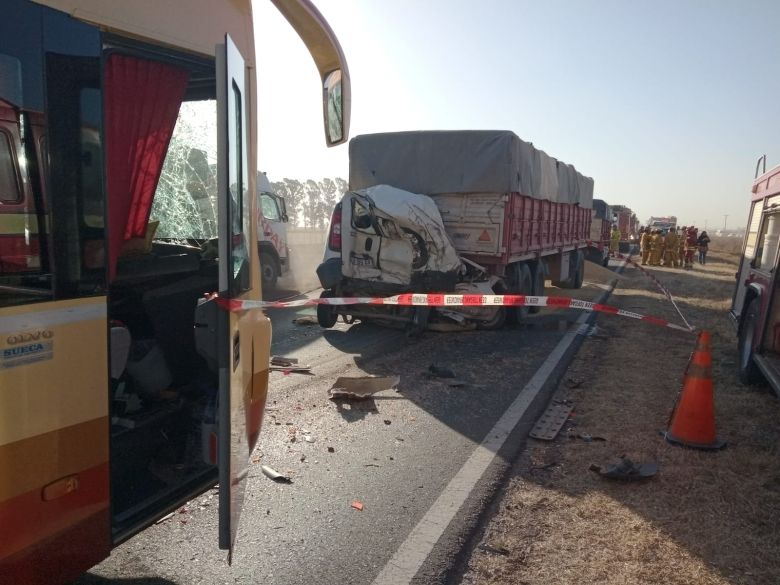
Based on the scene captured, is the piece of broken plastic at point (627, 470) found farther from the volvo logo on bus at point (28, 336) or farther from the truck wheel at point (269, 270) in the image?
the truck wheel at point (269, 270)

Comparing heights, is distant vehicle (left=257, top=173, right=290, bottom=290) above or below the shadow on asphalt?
above

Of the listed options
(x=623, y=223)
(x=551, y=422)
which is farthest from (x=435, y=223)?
(x=623, y=223)

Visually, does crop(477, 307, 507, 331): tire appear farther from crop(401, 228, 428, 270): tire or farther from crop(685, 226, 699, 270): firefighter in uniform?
crop(685, 226, 699, 270): firefighter in uniform

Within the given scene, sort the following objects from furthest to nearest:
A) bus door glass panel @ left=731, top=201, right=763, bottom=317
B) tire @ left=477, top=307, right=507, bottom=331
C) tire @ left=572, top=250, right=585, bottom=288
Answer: tire @ left=572, top=250, right=585, bottom=288 → tire @ left=477, top=307, right=507, bottom=331 → bus door glass panel @ left=731, top=201, right=763, bottom=317

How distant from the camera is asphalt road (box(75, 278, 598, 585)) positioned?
3002mm

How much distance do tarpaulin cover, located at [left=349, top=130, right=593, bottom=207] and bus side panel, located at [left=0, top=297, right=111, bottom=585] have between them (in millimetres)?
7650

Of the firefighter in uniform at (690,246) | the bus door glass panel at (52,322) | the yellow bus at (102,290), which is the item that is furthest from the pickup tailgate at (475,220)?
the firefighter in uniform at (690,246)

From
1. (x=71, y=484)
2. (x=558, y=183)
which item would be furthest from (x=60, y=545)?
(x=558, y=183)

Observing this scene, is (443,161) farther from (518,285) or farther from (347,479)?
(347,479)

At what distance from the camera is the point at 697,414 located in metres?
4.70

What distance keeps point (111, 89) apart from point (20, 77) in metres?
1.55

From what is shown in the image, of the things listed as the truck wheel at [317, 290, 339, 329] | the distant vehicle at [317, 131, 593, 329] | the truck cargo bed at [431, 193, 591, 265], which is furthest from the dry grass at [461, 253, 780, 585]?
the truck wheel at [317, 290, 339, 329]

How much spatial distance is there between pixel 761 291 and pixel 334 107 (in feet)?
16.7

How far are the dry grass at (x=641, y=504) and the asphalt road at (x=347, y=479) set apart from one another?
277 millimetres
